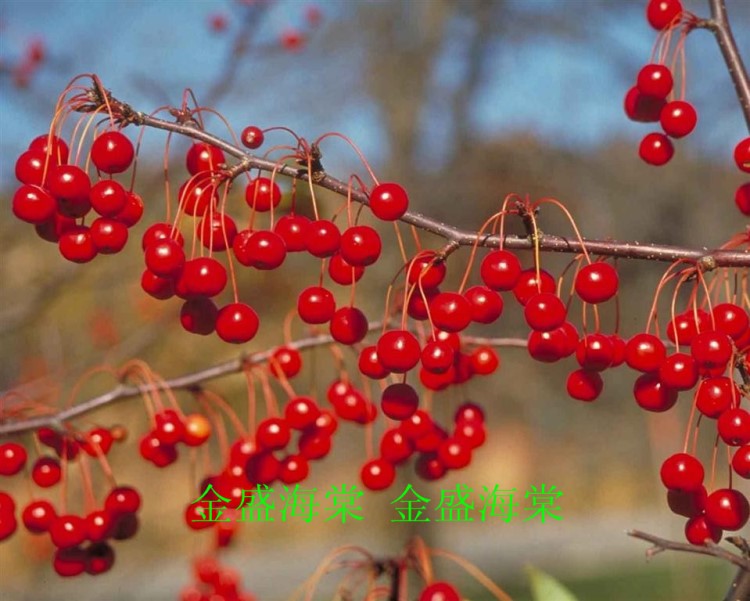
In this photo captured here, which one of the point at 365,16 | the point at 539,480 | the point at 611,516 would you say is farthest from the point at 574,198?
the point at 611,516

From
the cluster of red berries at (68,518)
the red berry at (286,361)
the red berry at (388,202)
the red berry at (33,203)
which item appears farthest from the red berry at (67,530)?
the red berry at (388,202)

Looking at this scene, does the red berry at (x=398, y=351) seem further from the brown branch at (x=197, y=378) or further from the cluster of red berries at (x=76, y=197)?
the brown branch at (x=197, y=378)

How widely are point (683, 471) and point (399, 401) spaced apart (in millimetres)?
364

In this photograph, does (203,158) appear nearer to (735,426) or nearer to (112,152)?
(112,152)

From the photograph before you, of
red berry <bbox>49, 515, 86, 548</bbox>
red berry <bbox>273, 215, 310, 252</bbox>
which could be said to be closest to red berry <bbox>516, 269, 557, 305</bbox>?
red berry <bbox>273, 215, 310, 252</bbox>

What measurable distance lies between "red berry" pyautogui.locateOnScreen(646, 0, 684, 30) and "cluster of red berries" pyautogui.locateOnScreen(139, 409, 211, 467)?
1066 millimetres

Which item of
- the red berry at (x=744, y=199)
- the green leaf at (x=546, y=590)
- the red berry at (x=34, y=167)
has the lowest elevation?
the green leaf at (x=546, y=590)

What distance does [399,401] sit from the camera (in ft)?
3.92

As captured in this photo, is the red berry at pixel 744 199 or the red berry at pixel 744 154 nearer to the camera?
the red berry at pixel 744 154

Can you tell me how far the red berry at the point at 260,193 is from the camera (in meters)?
1.22

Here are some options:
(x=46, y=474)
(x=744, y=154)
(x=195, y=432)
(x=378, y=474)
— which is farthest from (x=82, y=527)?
(x=744, y=154)

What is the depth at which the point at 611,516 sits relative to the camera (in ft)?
37.8

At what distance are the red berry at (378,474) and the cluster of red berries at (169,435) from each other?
0.31 metres

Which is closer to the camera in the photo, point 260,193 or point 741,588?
point 741,588
